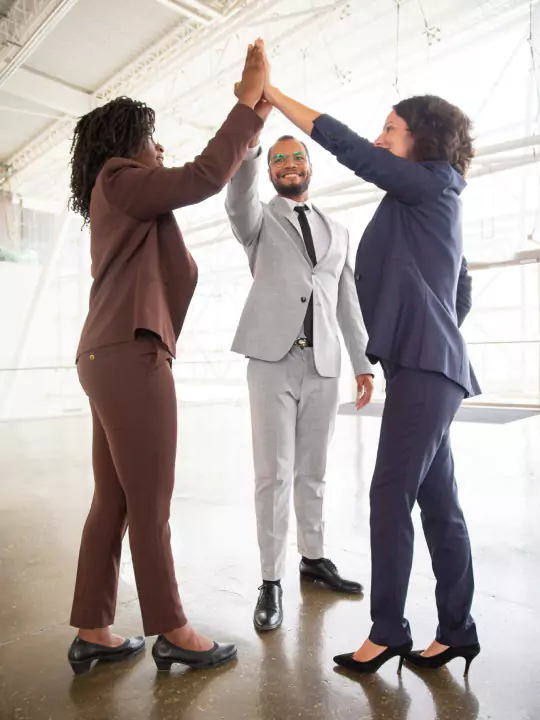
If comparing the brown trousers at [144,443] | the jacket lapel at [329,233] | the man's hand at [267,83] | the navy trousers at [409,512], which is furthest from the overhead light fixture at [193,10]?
the navy trousers at [409,512]

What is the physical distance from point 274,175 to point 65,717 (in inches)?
68.7

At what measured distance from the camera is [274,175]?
7.08 ft

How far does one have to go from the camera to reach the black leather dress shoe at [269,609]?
70.8 inches

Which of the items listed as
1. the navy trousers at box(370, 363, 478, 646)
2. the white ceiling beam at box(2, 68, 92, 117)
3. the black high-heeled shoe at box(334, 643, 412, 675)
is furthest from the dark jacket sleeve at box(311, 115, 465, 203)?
the white ceiling beam at box(2, 68, 92, 117)

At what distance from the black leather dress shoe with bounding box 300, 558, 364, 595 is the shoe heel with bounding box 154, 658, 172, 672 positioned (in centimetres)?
72

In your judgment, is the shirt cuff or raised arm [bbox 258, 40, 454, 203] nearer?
raised arm [bbox 258, 40, 454, 203]

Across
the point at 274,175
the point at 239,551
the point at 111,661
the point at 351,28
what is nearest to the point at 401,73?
the point at 351,28

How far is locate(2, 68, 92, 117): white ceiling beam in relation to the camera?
7.96 meters

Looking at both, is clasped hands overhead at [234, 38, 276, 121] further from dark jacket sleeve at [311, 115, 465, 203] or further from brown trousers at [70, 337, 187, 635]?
brown trousers at [70, 337, 187, 635]

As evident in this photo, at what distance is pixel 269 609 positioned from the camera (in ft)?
6.05

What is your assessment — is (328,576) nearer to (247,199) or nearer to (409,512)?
(409,512)

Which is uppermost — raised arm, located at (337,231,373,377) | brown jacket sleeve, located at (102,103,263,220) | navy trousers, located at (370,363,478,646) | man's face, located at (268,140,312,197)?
man's face, located at (268,140,312,197)

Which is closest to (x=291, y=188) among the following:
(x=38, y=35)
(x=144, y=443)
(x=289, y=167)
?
(x=289, y=167)

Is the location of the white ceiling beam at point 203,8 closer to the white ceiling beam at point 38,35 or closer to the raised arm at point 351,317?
the white ceiling beam at point 38,35
